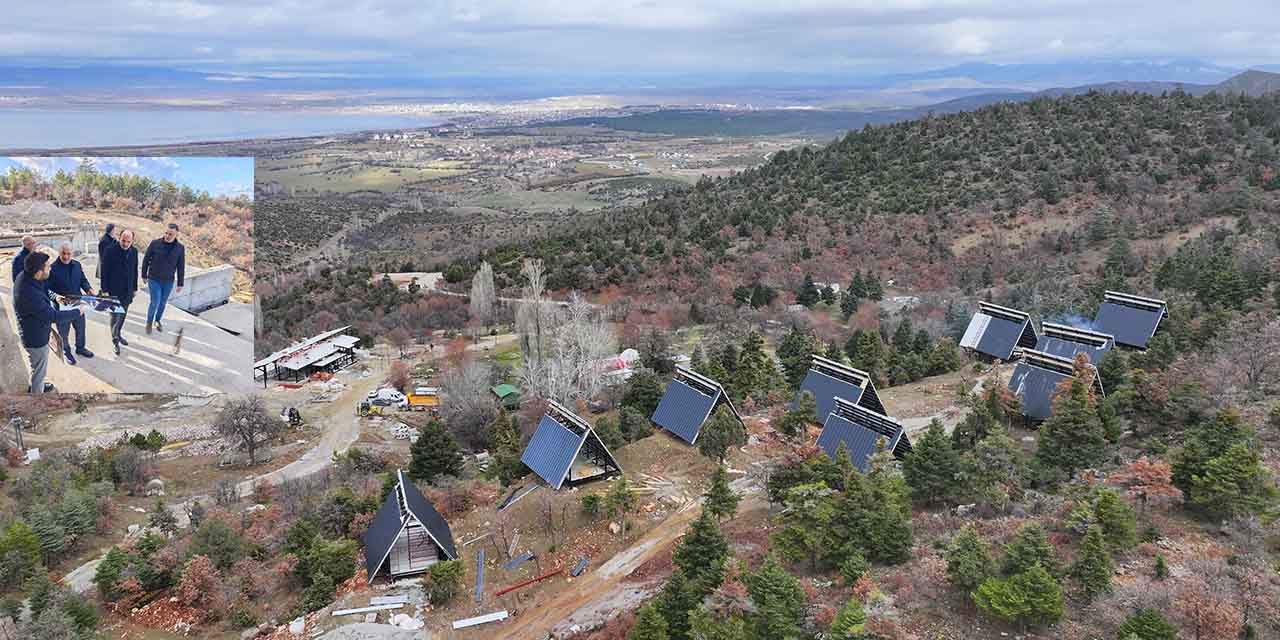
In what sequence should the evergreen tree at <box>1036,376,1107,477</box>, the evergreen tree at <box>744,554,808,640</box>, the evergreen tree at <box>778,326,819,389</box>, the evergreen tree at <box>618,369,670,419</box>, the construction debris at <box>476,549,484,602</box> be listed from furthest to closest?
the evergreen tree at <box>778,326,819,389</box>
the evergreen tree at <box>618,369,670,419</box>
the evergreen tree at <box>1036,376,1107,477</box>
the construction debris at <box>476,549,484,602</box>
the evergreen tree at <box>744,554,808,640</box>

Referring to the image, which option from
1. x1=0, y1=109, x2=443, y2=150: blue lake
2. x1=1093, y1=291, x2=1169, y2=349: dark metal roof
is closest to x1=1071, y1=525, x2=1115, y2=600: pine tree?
x1=1093, y1=291, x2=1169, y2=349: dark metal roof

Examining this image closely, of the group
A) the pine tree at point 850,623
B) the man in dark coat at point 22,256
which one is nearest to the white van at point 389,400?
the man in dark coat at point 22,256

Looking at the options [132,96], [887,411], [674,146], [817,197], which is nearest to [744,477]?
[887,411]

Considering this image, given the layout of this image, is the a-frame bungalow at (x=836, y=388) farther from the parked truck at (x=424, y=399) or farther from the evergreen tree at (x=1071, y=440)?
the parked truck at (x=424, y=399)

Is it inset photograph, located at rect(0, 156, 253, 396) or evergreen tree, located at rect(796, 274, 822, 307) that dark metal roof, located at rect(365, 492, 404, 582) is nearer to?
inset photograph, located at rect(0, 156, 253, 396)

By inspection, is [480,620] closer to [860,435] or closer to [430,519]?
[430,519]

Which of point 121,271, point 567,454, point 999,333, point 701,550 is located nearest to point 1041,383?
point 999,333
